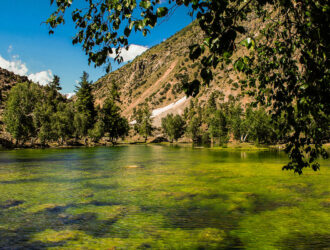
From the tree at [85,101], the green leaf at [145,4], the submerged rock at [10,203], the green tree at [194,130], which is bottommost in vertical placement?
the submerged rock at [10,203]

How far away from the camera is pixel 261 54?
8727 mm

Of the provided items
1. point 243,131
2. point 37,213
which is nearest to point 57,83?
point 243,131

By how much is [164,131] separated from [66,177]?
457 feet

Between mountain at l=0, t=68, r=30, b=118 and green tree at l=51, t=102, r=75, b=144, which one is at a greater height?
mountain at l=0, t=68, r=30, b=118

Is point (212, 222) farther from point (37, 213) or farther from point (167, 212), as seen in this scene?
point (37, 213)

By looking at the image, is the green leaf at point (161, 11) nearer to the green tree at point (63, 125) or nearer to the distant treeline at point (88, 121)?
the distant treeline at point (88, 121)

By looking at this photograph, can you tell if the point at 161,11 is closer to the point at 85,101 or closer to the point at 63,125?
the point at 63,125

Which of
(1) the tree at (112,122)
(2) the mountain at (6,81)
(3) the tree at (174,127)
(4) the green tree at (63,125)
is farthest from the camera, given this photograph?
(3) the tree at (174,127)

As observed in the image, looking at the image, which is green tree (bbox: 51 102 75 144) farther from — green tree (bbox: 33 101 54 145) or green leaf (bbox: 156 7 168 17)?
green leaf (bbox: 156 7 168 17)

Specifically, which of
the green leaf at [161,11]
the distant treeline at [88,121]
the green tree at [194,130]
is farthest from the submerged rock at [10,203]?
the green tree at [194,130]

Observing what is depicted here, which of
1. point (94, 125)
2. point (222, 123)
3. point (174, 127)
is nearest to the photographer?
point (222, 123)

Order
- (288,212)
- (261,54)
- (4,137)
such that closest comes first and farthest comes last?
(261,54) → (288,212) → (4,137)

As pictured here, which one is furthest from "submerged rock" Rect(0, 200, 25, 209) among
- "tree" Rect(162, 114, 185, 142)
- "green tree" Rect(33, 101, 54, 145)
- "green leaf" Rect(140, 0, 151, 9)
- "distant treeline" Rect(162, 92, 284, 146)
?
"tree" Rect(162, 114, 185, 142)

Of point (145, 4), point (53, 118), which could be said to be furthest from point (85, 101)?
point (145, 4)
